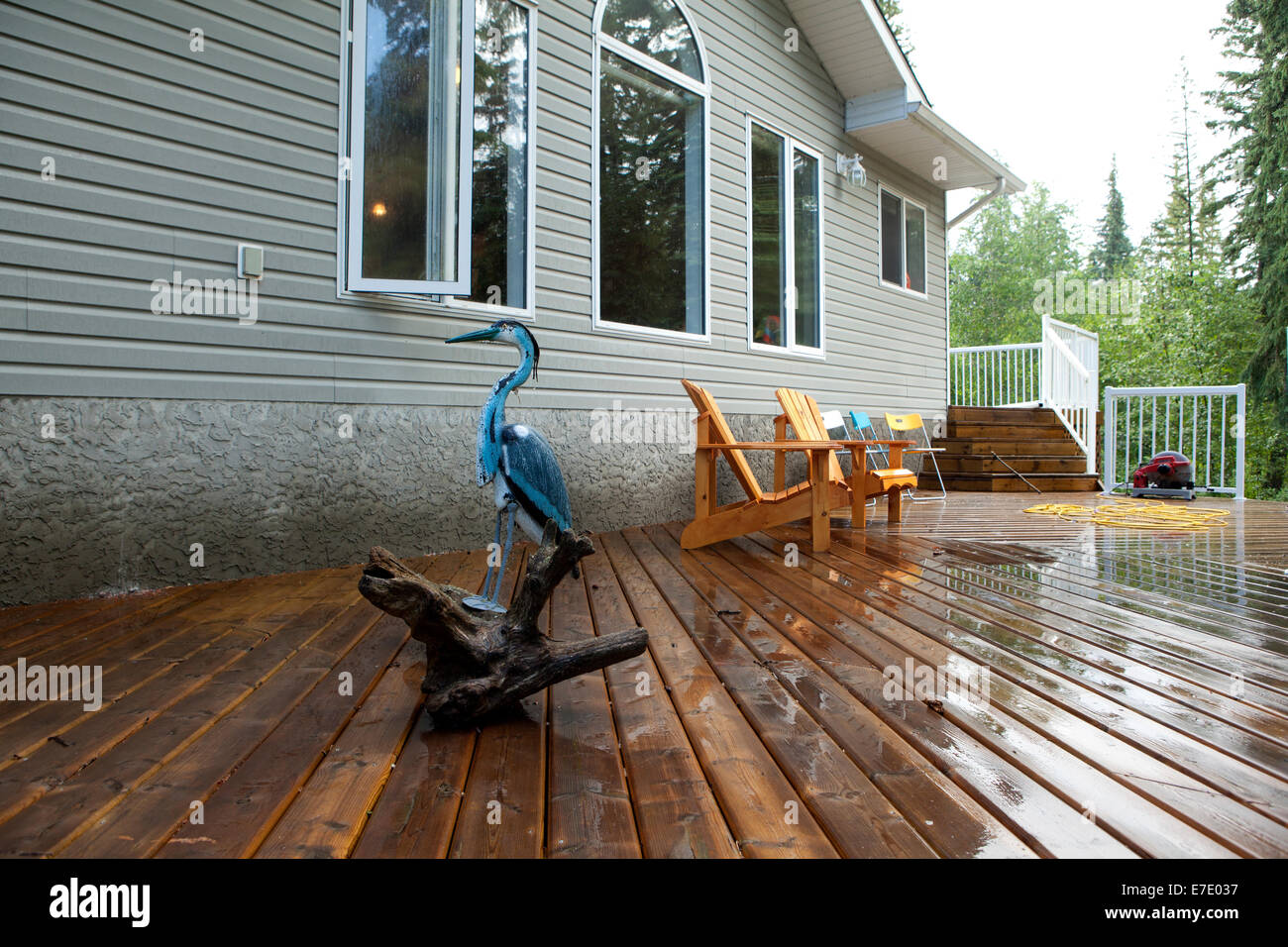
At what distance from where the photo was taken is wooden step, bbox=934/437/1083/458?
30.5 ft

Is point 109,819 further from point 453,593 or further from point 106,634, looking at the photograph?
point 106,634

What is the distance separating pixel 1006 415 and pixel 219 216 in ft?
30.1

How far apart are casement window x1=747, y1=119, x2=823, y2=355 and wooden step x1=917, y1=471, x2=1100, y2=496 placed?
2.89 metres

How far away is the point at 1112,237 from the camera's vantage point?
3725cm

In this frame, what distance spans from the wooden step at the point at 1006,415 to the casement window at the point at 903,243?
1637mm

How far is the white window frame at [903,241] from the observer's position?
28.7 ft

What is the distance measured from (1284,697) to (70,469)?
4.14m

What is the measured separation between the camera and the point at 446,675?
6.32 feet

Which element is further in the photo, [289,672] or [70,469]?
[70,469]

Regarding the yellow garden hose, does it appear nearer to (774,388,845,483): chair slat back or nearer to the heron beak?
(774,388,845,483): chair slat back

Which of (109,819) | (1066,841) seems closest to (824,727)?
(1066,841)

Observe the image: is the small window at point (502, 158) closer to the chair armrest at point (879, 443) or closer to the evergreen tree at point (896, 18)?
the chair armrest at point (879, 443)

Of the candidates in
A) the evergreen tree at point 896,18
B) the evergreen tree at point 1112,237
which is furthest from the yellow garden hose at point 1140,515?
the evergreen tree at point 1112,237

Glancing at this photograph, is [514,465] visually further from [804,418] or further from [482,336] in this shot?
[804,418]
